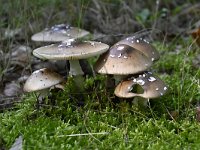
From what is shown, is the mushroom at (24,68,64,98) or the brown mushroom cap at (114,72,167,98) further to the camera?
the mushroom at (24,68,64,98)

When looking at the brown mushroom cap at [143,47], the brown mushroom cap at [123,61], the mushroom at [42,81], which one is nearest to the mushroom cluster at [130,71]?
the brown mushroom cap at [123,61]

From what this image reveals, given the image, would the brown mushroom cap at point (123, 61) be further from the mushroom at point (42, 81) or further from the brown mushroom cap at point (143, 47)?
the mushroom at point (42, 81)

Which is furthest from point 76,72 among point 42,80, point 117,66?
point 117,66

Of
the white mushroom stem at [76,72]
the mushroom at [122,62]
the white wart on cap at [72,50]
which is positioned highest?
the white wart on cap at [72,50]

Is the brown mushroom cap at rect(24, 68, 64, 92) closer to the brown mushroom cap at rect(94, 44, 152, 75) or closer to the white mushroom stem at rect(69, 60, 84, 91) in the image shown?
the white mushroom stem at rect(69, 60, 84, 91)

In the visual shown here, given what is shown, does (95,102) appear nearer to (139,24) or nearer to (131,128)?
(131,128)

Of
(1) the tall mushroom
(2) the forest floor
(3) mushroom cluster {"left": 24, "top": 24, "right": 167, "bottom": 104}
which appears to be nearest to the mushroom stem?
(3) mushroom cluster {"left": 24, "top": 24, "right": 167, "bottom": 104}

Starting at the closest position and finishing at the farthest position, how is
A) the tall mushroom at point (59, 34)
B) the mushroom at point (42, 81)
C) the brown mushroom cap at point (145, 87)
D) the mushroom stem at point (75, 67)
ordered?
the brown mushroom cap at point (145, 87) → the mushroom at point (42, 81) → the mushroom stem at point (75, 67) → the tall mushroom at point (59, 34)
